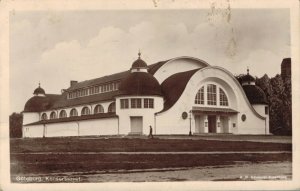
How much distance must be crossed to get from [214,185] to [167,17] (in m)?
2.41

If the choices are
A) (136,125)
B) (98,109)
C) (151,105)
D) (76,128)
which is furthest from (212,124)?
(76,128)

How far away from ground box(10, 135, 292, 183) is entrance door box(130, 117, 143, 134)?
0.11 metres

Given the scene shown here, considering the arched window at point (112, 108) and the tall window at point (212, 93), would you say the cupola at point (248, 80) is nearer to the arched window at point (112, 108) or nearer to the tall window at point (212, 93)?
the tall window at point (212, 93)

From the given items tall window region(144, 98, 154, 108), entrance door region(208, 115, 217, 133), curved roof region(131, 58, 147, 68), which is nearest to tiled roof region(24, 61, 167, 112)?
curved roof region(131, 58, 147, 68)

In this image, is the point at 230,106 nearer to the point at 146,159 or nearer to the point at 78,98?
the point at 146,159

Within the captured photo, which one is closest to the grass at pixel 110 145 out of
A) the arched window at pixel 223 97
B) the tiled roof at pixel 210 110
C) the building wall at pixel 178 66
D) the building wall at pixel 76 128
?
the building wall at pixel 76 128

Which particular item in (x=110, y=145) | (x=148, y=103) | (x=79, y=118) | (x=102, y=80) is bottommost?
(x=110, y=145)

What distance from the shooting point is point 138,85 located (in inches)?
346

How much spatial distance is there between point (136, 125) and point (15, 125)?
1.70 metres

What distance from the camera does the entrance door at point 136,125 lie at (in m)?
8.70

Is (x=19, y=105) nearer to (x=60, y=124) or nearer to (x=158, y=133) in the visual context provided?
(x=60, y=124)

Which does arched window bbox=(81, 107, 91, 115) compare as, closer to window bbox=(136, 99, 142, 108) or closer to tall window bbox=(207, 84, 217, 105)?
window bbox=(136, 99, 142, 108)

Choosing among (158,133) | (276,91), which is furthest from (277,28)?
(158,133)

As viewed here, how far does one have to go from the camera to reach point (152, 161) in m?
8.56
